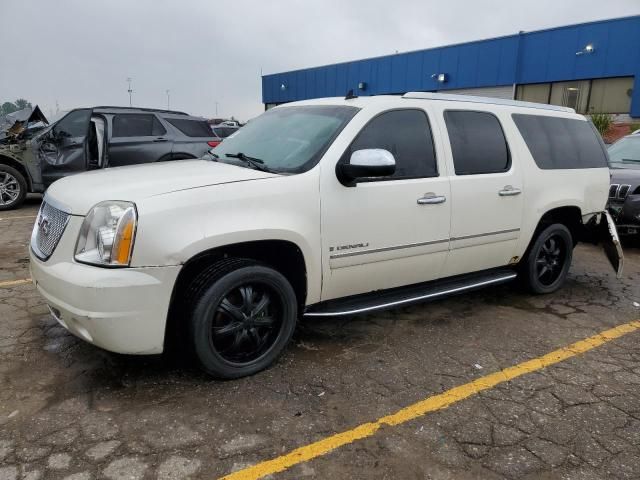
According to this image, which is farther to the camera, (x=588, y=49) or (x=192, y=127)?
(x=588, y=49)

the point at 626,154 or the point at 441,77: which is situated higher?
the point at 441,77

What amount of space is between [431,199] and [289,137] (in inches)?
44.3

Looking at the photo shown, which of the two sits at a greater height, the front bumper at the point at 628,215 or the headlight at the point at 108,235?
the headlight at the point at 108,235

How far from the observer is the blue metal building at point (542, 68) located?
1891 cm

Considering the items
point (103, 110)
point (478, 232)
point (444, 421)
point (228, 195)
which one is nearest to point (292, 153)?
point (228, 195)

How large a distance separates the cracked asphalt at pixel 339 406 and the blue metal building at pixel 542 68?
1855cm

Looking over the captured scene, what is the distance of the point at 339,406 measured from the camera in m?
2.89

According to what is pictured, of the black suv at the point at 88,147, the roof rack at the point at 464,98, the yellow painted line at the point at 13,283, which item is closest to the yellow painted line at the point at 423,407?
the roof rack at the point at 464,98

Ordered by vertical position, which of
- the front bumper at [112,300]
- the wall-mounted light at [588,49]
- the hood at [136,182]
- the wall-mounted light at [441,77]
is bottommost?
the front bumper at [112,300]

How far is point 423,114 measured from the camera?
12.5 feet

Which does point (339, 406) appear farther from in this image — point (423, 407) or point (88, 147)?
point (88, 147)

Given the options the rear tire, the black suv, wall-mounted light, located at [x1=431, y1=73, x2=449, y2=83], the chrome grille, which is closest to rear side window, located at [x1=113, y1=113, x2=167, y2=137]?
the black suv

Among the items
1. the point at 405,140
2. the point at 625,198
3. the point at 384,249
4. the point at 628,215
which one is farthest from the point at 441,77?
the point at 384,249

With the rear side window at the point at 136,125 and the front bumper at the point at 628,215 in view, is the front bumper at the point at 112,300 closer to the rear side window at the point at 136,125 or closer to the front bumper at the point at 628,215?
the front bumper at the point at 628,215
